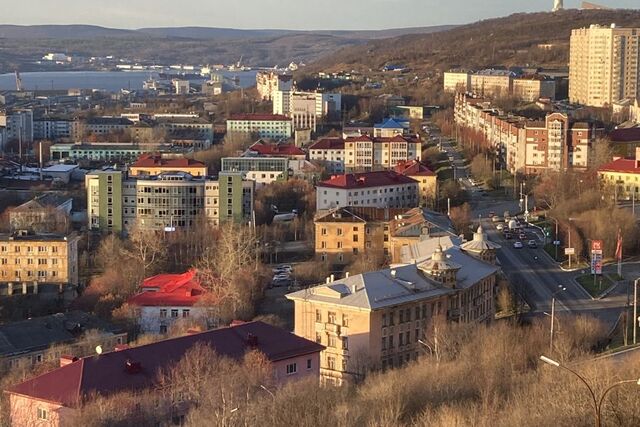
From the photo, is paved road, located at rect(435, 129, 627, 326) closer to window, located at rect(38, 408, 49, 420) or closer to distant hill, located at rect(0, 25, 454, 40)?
window, located at rect(38, 408, 49, 420)

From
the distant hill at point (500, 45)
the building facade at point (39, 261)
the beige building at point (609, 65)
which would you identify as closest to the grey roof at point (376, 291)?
the building facade at point (39, 261)

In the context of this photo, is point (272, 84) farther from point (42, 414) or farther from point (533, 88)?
point (42, 414)

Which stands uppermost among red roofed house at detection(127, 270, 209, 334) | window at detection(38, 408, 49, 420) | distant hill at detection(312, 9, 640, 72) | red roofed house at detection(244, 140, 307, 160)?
distant hill at detection(312, 9, 640, 72)

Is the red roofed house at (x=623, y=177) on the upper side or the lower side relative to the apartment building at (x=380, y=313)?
upper

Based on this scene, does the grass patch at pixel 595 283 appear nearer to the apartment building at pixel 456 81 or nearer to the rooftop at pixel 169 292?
the rooftop at pixel 169 292

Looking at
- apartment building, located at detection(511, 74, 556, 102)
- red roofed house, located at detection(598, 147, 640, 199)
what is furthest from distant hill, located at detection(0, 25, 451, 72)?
red roofed house, located at detection(598, 147, 640, 199)

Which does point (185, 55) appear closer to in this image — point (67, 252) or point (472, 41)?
point (472, 41)
